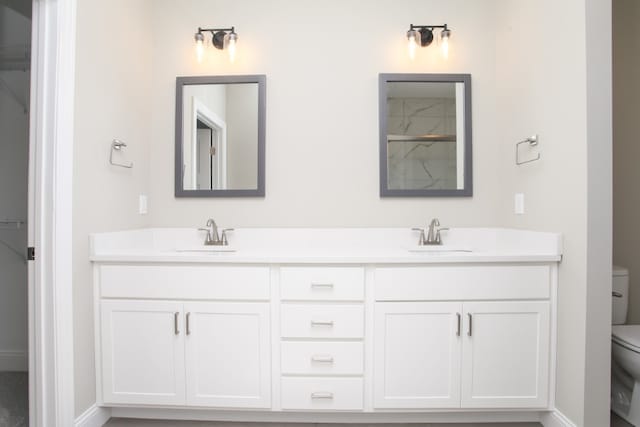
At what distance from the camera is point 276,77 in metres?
2.10

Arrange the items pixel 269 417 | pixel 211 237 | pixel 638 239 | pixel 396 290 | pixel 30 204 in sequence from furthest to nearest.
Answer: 1. pixel 211 237
2. pixel 638 239
3. pixel 269 417
4. pixel 396 290
5. pixel 30 204

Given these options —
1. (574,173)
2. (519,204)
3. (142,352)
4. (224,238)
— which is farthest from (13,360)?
(574,173)

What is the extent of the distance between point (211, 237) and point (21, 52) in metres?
1.71

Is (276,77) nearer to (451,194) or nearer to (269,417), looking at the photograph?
(451,194)

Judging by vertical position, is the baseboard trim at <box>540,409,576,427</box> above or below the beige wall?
below

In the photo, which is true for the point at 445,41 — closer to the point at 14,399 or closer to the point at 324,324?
the point at 324,324

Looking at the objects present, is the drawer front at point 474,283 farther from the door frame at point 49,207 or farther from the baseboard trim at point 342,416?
the door frame at point 49,207

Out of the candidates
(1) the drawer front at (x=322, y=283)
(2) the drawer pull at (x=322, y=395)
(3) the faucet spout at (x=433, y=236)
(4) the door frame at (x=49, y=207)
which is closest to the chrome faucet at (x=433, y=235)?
(3) the faucet spout at (x=433, y=236)

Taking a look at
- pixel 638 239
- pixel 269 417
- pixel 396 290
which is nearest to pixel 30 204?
pixel 269 417

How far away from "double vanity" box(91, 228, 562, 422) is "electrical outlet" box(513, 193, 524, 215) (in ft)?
0.95

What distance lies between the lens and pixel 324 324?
160 centimetres

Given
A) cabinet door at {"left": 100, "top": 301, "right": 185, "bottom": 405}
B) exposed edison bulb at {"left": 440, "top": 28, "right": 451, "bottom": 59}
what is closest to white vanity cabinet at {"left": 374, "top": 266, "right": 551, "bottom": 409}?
cabinet door at {"left": 100, "top": 301, "right": 185, "bottom": 405}

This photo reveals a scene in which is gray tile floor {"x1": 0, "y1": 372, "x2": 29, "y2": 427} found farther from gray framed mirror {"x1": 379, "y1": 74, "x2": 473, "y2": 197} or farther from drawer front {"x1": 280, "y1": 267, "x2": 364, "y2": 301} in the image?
gray framed mirror {"x1": 379, "y1": 74, "x2": 473, "y2": 197}

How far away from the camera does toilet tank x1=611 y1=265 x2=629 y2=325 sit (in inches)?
70.7
